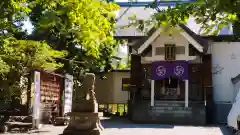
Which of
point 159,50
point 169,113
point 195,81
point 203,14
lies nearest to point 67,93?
point 169,113

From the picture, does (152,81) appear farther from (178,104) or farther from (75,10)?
(75,10)

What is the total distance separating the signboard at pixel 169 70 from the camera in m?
21.0

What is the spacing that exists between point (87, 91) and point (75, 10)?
3918 millimetres

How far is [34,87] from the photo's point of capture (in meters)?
15.1

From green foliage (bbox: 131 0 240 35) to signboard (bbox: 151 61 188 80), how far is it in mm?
16234

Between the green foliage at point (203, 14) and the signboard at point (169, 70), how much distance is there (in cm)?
1623

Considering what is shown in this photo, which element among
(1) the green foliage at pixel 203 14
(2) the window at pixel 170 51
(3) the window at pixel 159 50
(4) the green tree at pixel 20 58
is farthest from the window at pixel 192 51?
(1) the green foliage at pixel 203 14

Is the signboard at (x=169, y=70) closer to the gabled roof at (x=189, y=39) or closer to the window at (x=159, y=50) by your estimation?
the window at (x=159, y=50)

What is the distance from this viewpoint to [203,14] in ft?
14.4

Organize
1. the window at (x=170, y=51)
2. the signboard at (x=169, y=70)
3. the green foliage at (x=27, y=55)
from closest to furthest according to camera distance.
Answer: the green foliage at (x=27, y=55)
the signboard at (x=169, y=70)
the window at (x=170, y=51)

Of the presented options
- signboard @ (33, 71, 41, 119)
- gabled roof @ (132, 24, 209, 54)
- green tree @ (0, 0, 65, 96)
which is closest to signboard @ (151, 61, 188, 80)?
gabled roof @ (132, 24, 209, 54)

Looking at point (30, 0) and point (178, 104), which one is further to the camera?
point (178, 104)

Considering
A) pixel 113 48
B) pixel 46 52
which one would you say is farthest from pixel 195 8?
pixel 113 48

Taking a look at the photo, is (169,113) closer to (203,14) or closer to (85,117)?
(85,117)
